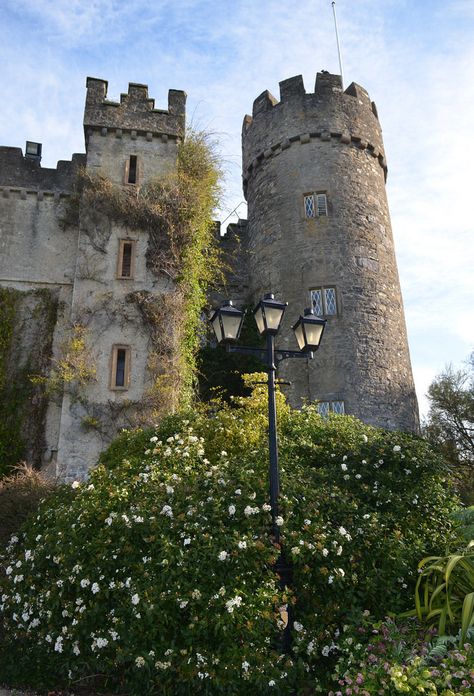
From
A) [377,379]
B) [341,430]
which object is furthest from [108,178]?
[341,430]

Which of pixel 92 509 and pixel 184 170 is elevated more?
pixel 184 170

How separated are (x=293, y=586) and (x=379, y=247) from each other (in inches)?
519

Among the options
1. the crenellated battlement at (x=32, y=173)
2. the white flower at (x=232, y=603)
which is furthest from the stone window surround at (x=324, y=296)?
the white flower at (x=232, y=603)

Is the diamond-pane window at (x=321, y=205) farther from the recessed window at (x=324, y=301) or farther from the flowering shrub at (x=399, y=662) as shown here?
the flowering shrub at (x=399, y=662)

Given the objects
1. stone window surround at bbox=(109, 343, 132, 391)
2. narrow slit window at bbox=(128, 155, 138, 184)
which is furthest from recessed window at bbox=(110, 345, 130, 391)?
narrow slit window at bbox=(128, 155, 138, 184)

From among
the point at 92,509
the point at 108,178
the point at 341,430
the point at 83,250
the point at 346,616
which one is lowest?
the point at 346,616

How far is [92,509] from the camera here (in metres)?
7.33

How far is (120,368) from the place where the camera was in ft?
50.4

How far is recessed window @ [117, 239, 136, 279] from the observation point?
16297 millimetres

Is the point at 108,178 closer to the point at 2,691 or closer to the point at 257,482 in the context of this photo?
the point at 257,482

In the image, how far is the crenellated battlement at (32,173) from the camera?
18.1m

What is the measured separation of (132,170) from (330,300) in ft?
22.7

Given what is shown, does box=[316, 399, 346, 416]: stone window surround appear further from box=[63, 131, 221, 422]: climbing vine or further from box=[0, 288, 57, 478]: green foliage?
box=[0, 288, 57, 478]: green foliage

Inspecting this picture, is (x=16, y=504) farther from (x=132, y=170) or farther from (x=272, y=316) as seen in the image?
(x=132, y=170)
